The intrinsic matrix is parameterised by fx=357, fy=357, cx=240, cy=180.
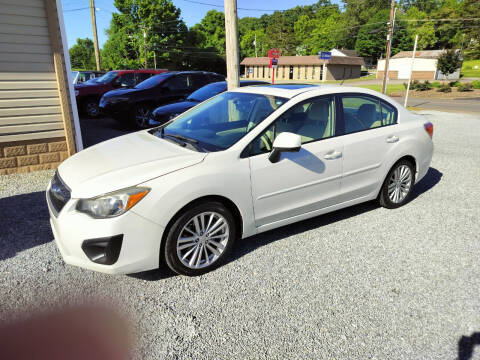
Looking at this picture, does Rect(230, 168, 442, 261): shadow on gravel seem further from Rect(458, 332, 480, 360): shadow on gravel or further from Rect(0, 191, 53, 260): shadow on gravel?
Rect(0, 191, 53, 260): shadow on gravel

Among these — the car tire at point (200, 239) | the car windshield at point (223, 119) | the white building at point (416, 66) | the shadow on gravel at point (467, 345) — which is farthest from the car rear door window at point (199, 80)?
the white building at point (416, 66)

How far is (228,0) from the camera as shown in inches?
277

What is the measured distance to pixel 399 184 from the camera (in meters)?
4.74

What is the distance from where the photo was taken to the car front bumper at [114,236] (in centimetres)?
274

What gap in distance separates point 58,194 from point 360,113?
3381 mm

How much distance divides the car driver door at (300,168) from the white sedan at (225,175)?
0.04ft

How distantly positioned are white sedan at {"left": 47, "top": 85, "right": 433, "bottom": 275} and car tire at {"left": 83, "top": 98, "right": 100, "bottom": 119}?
32.7 ft

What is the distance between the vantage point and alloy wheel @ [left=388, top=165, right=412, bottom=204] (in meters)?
4.65

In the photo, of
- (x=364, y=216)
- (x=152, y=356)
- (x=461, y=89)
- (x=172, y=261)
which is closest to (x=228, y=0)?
(x=364, y=216)

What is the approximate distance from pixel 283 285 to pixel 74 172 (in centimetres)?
213

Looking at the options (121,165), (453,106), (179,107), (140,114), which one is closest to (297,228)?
(121,165)

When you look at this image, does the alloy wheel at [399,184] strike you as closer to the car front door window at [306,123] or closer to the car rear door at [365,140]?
the car rear door at [365,140]

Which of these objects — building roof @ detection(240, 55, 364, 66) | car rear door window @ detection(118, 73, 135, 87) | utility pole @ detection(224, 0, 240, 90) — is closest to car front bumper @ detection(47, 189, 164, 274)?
utility pole @ detection(224, 0, 240, 90)

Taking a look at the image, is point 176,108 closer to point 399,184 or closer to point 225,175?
point 399,184
